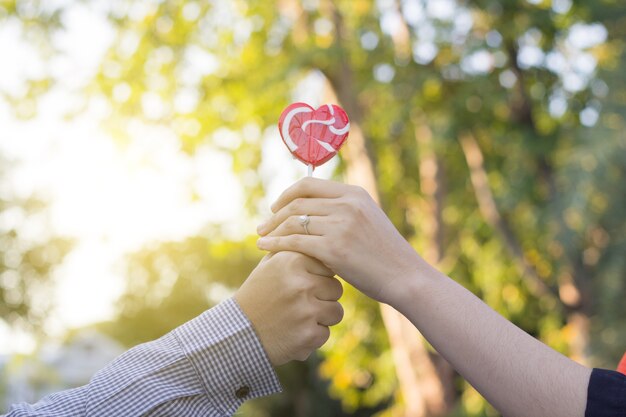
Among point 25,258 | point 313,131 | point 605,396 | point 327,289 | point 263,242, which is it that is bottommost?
point 605,396

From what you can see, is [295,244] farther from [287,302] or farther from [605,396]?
[605,396]

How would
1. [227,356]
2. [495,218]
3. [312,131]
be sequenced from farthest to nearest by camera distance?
[495,218] → [312,131] → [227,356]

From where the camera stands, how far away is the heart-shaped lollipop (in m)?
1.60

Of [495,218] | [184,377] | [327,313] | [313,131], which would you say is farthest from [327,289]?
[495,218]

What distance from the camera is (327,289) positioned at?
1.34 m

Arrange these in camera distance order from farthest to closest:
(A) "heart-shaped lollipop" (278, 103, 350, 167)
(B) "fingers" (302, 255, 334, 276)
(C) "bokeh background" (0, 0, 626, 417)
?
(C) "bokeh background" (0, 0, 626, 417) < (A) "heart-shaped lollipop" (278, 103, 350, 167) < (B) "fingers" (302, 255, 334, 276)

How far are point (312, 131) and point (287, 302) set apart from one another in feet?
1.50

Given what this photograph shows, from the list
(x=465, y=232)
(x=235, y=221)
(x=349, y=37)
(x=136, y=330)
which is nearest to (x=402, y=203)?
(x=465, y=232)

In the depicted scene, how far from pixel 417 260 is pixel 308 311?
22 cm

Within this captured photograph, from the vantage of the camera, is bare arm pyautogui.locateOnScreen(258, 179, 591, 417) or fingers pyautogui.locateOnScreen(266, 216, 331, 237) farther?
fingers pyautogui.locateOnScreen(266, 216, 331, 237)

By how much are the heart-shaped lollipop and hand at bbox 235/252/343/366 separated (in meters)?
0.34

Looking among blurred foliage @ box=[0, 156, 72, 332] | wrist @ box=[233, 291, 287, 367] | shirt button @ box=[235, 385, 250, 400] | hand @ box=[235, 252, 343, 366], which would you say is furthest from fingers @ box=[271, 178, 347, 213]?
blurred foliage @ box=[0, 156, 72, 332]

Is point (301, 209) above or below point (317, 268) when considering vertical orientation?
above

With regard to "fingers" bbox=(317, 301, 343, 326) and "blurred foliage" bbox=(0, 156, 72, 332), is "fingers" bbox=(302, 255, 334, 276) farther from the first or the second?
"blurred foliage" bbox=(0, 156, 72, 332)
